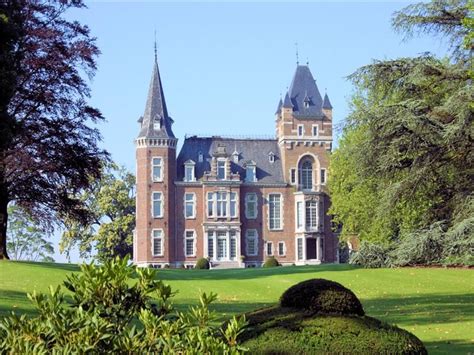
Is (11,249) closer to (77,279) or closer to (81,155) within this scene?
(81,155)

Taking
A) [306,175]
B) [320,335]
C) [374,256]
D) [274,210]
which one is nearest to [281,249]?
[274,210]

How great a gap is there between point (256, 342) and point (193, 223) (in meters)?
53.4

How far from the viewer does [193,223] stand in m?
62.1

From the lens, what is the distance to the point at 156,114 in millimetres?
62375

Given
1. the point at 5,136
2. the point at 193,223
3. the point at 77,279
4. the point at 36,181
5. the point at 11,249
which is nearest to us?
the point at 77,279

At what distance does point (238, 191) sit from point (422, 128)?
3688 centimetres

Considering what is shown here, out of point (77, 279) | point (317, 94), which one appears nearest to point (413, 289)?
point (77, 279)

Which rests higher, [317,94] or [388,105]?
[317,94]

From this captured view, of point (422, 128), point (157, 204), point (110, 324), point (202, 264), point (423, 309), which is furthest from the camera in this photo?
point (157, 204)

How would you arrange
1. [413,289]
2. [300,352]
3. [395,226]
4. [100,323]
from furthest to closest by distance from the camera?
[395,226] → [413,289] → [300,352] → [100,323]

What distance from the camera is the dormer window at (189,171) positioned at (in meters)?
62.7

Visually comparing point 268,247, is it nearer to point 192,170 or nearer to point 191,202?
point 191,202

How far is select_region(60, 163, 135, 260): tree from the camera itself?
214ft

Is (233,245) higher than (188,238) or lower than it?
lower
